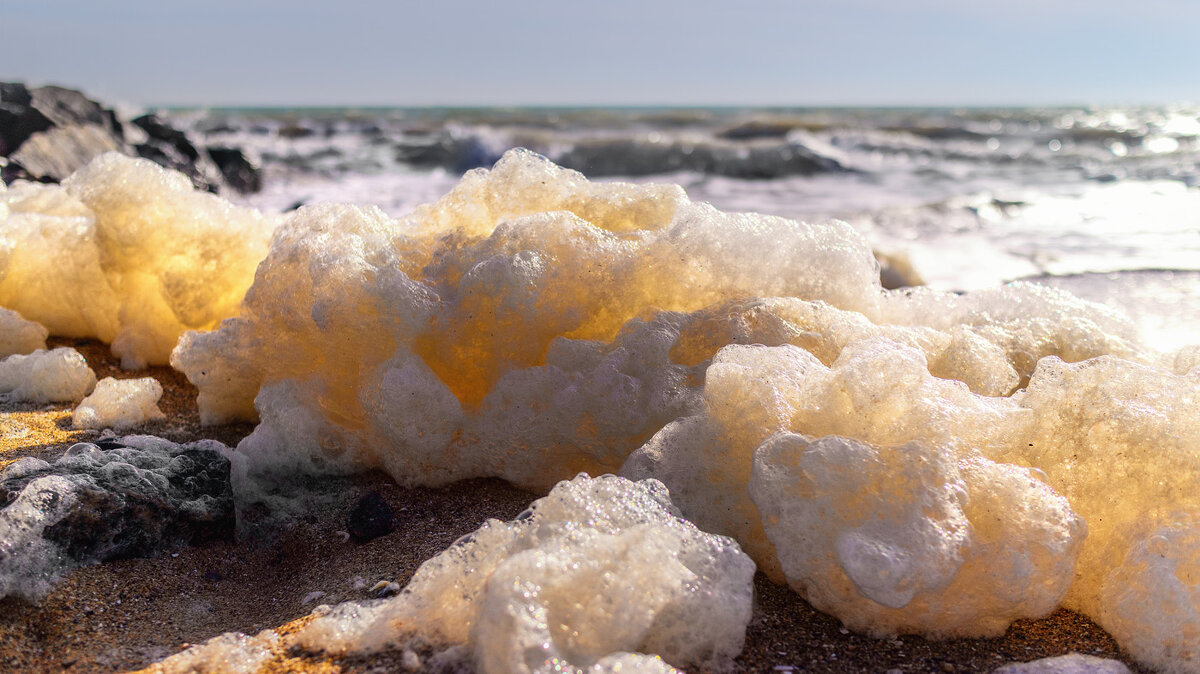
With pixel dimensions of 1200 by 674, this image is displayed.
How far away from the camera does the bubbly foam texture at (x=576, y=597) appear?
1.20 meters

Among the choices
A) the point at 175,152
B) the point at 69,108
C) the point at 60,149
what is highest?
the point at 69,108

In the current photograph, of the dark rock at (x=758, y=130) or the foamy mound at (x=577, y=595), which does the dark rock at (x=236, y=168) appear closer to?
the foamy mound at (x=577, y=595)

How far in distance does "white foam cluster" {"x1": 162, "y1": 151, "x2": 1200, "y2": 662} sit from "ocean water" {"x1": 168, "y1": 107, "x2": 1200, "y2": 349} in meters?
1.70

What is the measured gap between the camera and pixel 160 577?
162 cm

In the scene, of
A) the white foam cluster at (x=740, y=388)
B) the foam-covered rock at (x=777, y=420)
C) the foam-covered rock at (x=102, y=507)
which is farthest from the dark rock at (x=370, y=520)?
the foam-covered rock at (x=777, y=420)

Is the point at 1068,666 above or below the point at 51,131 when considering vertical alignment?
below

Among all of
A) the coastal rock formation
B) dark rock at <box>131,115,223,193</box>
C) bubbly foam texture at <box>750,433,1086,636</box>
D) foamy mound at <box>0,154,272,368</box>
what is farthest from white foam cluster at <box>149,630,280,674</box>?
dark rock at <box>131,115,223,193</box>

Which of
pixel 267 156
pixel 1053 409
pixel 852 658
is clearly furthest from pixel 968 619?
pixel 267 156

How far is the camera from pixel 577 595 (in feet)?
4.12

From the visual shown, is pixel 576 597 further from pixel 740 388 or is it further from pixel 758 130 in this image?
pixel 758 130

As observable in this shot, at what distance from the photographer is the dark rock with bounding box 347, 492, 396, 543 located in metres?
1.80

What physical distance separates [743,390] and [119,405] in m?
1.71

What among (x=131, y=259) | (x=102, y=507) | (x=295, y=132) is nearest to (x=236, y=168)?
(x=131, y=259)

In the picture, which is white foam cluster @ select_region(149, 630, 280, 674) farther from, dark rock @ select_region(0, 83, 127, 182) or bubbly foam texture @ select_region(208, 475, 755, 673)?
dark rock @ select_region(0, 83, 127, 182)
